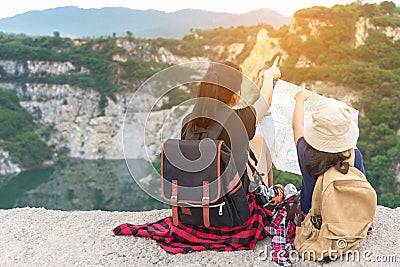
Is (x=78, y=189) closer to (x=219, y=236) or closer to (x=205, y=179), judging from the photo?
(x=219, y=236)

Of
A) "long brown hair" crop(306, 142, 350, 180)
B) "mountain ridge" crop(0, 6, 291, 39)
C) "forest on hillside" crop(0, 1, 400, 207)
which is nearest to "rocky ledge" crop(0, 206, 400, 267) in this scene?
"long brown hair" crop(306, 142, 350, 180)

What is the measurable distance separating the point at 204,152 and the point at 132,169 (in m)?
0.58

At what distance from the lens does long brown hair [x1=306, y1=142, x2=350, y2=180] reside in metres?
1.80

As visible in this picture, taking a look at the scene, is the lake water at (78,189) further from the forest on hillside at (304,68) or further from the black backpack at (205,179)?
the black backpack at (205,179)

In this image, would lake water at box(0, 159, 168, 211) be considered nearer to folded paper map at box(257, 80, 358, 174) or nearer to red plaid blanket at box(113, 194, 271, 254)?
folded paper map at box(257, 80, 358, 174)

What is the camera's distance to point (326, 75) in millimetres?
24281

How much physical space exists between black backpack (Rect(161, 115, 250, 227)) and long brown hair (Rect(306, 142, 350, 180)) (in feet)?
0.95

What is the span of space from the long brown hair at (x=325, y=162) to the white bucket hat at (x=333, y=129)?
0.02 metres

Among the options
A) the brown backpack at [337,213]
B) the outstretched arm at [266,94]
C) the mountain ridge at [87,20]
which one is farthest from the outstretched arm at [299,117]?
the mountain ridge at [87,20]

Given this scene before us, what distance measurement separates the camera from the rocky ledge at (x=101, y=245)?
2002mm

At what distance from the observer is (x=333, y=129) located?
178 centimetres

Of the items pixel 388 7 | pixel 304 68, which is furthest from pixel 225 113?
pixel 388 7

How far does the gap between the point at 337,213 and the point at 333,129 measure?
305 millimetres

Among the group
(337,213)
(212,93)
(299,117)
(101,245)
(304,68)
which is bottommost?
(304,68)
